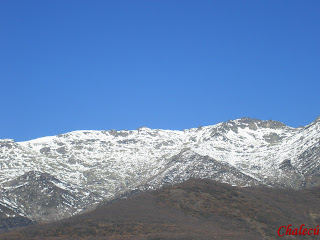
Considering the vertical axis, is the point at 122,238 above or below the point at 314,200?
below

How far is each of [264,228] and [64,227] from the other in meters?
51.3

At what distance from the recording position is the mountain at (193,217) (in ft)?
339

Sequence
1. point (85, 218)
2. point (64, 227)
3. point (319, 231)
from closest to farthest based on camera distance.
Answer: point (64, 227) → point (85, 218) → point (319, 231)

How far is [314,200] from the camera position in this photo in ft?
542

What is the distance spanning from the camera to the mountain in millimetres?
103375

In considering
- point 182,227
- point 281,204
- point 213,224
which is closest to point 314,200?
point 281,204

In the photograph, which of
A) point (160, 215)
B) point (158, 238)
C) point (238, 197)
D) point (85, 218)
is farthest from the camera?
point (238, 197)

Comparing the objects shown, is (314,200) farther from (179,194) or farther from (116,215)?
(116,215)

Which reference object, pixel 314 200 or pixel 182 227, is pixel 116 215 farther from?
pixel 314 200

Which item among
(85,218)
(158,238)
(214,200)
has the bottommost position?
(158,238)

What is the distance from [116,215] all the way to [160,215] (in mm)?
11509

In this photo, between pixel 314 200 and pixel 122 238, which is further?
pixel 314 200

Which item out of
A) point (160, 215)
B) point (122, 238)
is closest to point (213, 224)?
point (160, 215)

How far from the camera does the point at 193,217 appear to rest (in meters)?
126
